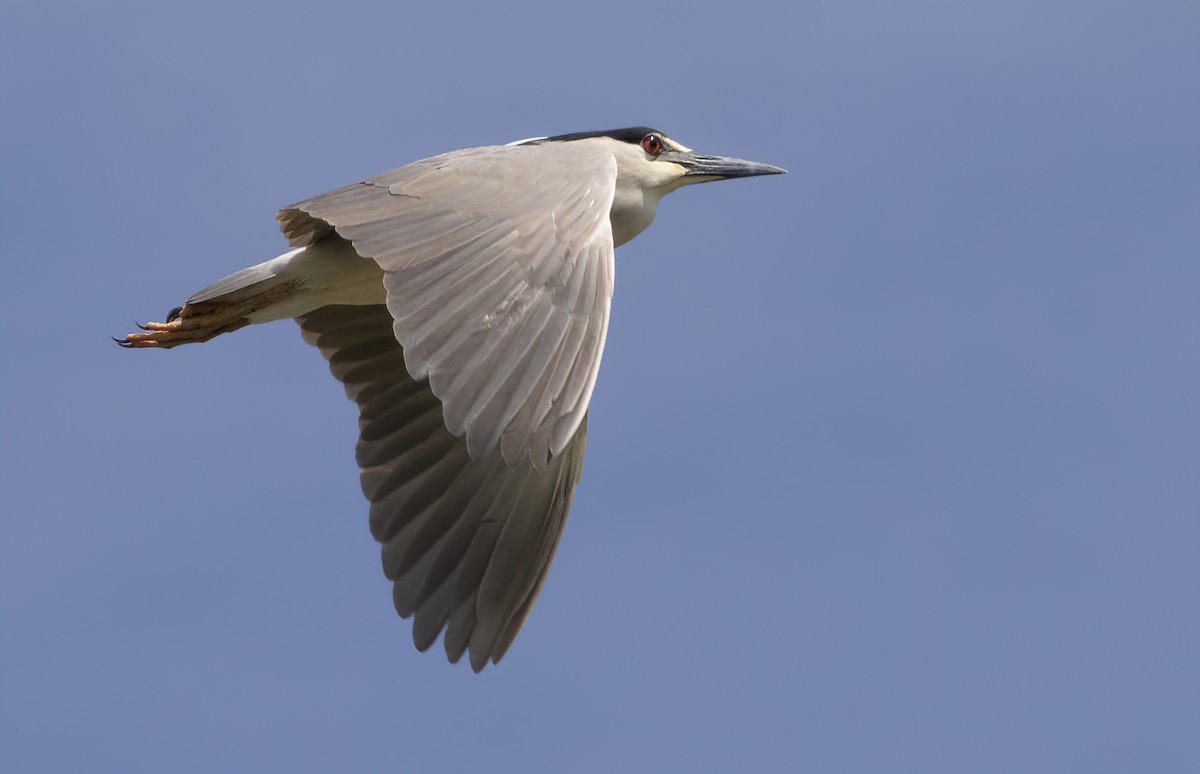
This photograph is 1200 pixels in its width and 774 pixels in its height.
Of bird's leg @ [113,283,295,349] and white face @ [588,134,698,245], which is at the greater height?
white face @ [588,134,698,245]

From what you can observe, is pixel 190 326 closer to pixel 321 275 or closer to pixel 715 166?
pixel 321 275

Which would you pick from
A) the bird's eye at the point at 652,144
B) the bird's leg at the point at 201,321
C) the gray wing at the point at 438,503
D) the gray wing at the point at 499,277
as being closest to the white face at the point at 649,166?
the bird's eye at the point at 652,144

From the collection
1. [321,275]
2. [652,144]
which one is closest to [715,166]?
[652,144]

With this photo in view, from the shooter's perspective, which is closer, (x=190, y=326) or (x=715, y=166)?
(x=190, y=326)

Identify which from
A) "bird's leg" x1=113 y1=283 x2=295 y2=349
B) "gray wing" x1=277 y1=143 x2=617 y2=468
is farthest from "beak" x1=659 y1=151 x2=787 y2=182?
"bird's leg" x1=113 y1=283 x2=295 y2=349

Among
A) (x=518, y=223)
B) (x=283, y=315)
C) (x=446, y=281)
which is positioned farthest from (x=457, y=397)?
(x=283, y=315)

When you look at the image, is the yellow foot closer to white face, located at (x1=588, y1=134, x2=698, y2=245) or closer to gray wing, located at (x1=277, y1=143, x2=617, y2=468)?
gray wing, located at (x1=277, y1=143, x2=617, y2=468)

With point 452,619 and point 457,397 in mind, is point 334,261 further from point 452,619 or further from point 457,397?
point 457,397
